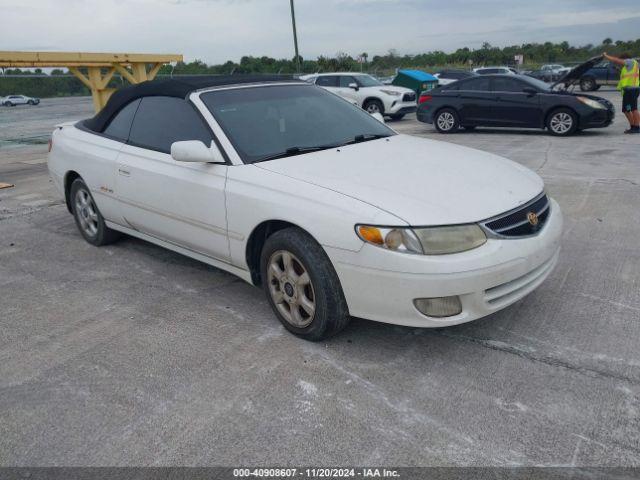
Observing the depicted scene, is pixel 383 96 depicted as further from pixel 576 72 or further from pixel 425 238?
pixel 425 238

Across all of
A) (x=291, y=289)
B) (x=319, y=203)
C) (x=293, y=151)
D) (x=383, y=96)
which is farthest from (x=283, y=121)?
(x=383, y=96)

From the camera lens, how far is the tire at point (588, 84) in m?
26.2

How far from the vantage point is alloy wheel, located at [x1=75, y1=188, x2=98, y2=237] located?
5297 millimetres

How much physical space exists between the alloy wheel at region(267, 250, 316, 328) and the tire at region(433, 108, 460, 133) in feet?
35.7

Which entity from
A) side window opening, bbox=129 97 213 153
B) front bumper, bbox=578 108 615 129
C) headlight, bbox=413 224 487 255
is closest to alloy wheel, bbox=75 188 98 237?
side window opening, bbox=129 97 213 153

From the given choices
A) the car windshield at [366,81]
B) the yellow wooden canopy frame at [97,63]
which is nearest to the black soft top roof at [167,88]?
the yellow wooden canopy frame at [97,63]

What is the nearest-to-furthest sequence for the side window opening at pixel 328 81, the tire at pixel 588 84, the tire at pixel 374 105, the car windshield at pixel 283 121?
the car windshield at pixel 283 121
the tire at pixel 374 105
the side window opening at pixel 328 81
the tire at pixel 588 84

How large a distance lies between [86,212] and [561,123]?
10.1 m

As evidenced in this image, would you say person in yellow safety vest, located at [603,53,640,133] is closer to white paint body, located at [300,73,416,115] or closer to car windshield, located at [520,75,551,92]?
car windshield, located at [520,75,551,92]

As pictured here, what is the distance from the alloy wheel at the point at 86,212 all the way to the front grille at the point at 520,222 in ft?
12.3

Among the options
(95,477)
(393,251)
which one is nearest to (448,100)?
(393,251)

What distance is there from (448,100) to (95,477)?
489 inches

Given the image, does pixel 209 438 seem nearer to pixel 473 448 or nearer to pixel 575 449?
pixel 473 448

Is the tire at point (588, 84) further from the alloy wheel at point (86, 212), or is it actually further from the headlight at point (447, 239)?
the headlight at point (447, 239)
